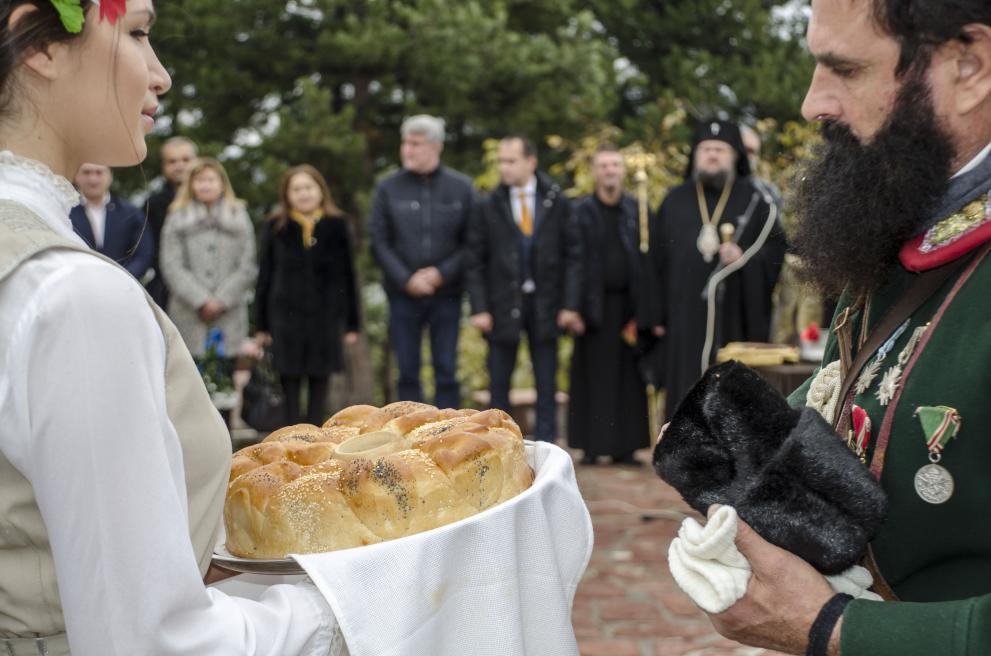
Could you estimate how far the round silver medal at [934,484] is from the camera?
61.3 inches

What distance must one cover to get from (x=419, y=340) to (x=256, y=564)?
6.64m

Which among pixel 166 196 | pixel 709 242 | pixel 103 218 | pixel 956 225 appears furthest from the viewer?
pixel 166 196

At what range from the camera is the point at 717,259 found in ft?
24.3

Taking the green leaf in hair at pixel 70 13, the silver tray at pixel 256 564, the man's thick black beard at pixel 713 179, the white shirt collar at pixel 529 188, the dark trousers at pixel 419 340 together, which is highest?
the green leaf in hair at pixel 70 13

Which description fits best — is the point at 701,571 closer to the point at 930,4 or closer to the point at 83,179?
the point at 930,4

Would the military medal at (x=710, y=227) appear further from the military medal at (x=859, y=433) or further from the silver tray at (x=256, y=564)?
the silver tray at (x=256, y=564)

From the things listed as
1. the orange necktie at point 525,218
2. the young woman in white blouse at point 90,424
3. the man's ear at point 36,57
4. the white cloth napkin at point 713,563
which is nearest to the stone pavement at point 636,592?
the orange necktie at point 525,218

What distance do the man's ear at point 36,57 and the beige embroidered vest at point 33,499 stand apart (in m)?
0.20

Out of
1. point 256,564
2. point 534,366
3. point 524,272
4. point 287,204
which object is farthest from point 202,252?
point 256,564

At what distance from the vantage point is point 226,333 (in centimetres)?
815

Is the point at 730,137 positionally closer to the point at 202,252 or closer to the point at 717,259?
the point at 717,259

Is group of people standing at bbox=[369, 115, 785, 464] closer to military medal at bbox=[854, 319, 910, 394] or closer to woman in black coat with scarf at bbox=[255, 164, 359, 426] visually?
woman in black coat with scarf at bbox=[255, 164, 359, 426]

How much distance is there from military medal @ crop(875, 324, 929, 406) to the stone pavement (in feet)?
8.62

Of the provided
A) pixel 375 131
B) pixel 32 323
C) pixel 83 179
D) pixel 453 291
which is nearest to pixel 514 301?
A: pixel 453 291
